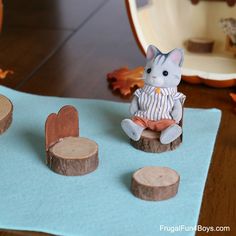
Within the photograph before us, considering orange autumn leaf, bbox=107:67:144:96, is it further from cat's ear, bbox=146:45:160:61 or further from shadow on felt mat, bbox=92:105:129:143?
cat's ear, bbox=146:45:160:61

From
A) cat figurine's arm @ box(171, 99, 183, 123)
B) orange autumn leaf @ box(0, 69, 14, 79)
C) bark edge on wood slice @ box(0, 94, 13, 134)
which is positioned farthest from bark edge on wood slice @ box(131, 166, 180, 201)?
orange autumn leaf @ box(0, 69, 14, 79)

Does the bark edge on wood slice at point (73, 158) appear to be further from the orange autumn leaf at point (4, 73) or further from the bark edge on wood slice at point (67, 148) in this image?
the orange autumn leaf at point (4, 73)

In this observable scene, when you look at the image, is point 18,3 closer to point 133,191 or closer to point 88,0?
point 88,0

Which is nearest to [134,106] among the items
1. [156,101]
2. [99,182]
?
[156,101]

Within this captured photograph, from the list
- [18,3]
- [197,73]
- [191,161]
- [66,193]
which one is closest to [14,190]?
[66,193]

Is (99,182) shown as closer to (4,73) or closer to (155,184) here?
(155,184)
